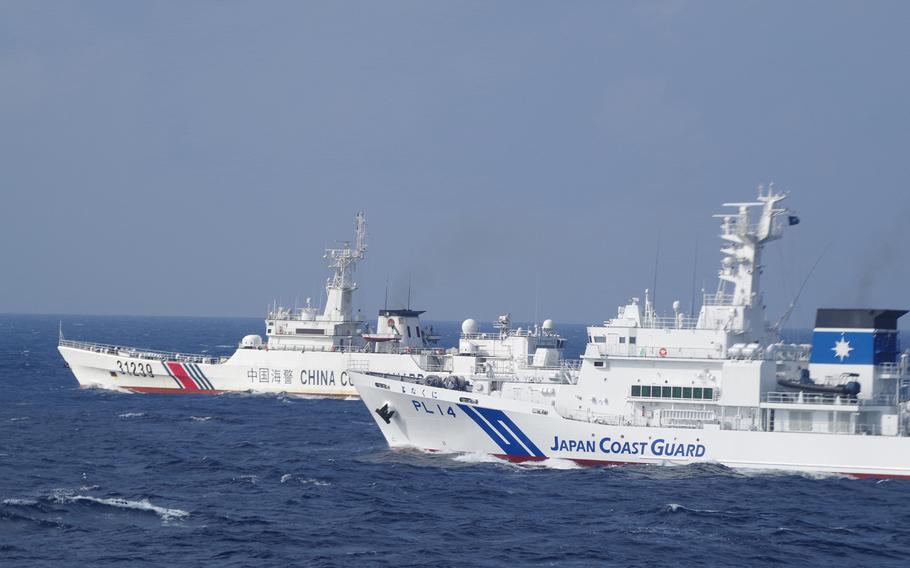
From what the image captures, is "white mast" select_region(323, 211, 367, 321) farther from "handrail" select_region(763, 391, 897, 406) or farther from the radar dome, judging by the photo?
"handrail" select_region(763, 391, 897, 406)

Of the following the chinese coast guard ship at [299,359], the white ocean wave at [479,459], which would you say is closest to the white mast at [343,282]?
the chinese coast guard ship at [299,359]

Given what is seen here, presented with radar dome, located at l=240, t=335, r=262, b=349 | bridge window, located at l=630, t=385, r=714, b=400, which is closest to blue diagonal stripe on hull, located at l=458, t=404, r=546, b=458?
bridge window, located at l=630, t=385, r=714, b=400

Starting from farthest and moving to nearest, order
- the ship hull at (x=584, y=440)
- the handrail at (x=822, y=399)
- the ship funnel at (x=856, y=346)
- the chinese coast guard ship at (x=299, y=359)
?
the chinese coast guard ship at (x=299, y=359) → the ship funnel at (x=856, y=346) → the handrail at (x=822, y=399) → the ship hull at (x=584, y=440)

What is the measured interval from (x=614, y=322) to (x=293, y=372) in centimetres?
2446

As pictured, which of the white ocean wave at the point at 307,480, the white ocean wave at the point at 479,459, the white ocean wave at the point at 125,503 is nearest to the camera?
the white ocean wave at the point at 125,503

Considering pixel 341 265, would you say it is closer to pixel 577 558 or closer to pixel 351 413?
pixel 351 413

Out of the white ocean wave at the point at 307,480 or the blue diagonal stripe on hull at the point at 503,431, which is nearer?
the white ocean wave at the point at 307,480

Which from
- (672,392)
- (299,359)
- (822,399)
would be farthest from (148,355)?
(822,399)

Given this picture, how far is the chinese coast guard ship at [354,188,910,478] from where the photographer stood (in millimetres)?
30156

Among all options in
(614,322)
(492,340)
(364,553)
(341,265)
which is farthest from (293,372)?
(364,553)

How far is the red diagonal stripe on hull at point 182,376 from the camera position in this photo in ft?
173

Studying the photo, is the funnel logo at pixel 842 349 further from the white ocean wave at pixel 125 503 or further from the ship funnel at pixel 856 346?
the white ocean wave at pixel 125 503

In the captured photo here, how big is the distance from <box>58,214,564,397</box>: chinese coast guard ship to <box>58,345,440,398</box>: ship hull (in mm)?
49

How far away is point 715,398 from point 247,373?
93.7ft
